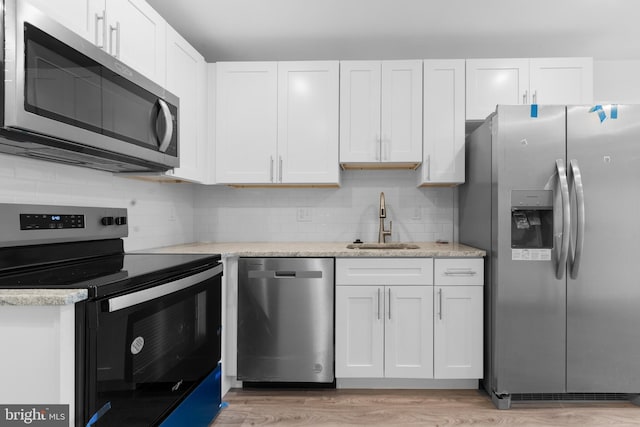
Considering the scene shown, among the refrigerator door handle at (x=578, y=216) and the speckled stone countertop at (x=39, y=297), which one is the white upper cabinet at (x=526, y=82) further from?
the speckled stone countertop at (x=39, y=297)

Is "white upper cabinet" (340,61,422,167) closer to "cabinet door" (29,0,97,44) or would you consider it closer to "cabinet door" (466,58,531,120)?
"cabinet door" (466,58,531,120)

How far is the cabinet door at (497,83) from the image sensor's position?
2711 millimetres

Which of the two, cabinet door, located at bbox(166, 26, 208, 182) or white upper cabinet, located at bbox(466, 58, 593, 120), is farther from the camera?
white upper cabinet, located at bbox(466, 58, 593, 120)

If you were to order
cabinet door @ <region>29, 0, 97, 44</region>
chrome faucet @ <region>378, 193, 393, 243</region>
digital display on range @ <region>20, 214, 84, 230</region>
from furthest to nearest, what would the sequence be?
1. chrome faucet @ <region>378, 193, 393, 243</region>
2. digital display on range @ <region>20, 214, 84, 230</region>
3. cabinet door @ <region>29, 0, 97, 44</region>

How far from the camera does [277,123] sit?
2805 millimetres

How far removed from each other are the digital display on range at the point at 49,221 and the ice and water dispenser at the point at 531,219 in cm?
226

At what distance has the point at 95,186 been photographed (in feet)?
6.73

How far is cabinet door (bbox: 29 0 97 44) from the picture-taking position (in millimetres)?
1360

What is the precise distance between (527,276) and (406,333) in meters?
0.79

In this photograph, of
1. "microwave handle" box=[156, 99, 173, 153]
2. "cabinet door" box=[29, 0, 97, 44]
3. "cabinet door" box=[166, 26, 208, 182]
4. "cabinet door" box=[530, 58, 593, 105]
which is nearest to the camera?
"cabinet door" box=[29, 0, 97, 44]

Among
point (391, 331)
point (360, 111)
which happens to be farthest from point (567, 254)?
point (360, 111)

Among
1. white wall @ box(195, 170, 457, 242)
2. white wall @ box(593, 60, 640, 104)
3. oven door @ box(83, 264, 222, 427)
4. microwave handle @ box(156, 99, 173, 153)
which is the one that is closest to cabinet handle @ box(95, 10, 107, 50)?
microwave handle @ box(156, 99, 173, 153)

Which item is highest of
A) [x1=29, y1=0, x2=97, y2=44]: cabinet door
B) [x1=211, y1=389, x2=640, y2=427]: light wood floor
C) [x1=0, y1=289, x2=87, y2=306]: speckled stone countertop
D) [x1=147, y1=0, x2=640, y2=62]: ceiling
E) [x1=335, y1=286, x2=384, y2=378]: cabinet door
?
[x1=147, y1=0, x2=640, y2=62]: ceiling

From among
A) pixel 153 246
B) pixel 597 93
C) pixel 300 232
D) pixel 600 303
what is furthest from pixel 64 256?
pixel 597 93
